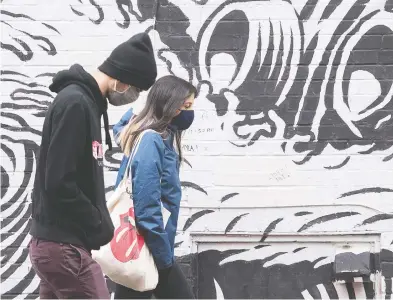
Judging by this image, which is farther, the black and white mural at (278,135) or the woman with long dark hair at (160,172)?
the black and white mural at (278,135)

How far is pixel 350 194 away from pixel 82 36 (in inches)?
83.0

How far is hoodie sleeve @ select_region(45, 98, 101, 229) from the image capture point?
3814mm

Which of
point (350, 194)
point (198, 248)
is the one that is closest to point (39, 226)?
point (198, 248)

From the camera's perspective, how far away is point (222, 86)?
605 cm

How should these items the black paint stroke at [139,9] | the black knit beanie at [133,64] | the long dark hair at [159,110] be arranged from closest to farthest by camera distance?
the black knit beanie at [133,64], the long dark hair at [159,110], the black paint stroke at [139,9]

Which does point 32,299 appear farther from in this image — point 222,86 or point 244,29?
point 244,29

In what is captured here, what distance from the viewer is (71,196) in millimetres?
3855

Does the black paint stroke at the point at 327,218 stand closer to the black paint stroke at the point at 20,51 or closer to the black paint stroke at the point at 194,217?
the black paint stroke at the point at 194,217

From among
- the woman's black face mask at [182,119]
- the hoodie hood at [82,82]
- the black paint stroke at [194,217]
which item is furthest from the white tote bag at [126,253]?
the black paint stroke at [194,217]

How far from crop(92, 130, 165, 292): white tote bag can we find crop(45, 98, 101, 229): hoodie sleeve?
2.04 ft

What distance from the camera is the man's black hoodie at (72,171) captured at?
3.83 metres

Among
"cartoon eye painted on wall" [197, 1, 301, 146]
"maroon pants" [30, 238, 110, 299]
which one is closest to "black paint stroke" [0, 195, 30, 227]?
"cartoon eye painted on wall" [197, 1, 301, 146]

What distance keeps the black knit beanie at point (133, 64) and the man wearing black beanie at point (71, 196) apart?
0.13 metres

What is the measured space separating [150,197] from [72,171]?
76cm
